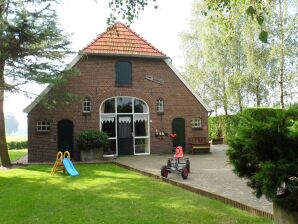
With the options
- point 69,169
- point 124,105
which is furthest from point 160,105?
point 69,169

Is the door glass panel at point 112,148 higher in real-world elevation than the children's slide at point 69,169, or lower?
higher

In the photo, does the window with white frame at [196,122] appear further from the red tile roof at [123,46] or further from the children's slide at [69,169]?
the children's slide at [69,169]

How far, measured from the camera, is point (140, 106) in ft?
76.0

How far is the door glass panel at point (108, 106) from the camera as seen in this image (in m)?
22.4

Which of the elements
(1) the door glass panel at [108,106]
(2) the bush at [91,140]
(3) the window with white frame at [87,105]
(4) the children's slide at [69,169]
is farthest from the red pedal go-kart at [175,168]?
(3) the window with white frame at [87,105]

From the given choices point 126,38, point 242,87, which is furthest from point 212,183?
point 242,87

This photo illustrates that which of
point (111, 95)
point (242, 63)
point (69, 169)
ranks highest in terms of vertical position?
point (242, 63)

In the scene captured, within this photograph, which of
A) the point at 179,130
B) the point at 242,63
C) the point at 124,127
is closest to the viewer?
the point at 124,127

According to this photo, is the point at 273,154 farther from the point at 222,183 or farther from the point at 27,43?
the point at 27,43

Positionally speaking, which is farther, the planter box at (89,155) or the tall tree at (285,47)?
the tall tree at (285,47)

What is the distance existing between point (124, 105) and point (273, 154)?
59.4 feet

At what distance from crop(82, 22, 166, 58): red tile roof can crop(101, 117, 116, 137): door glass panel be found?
→ 404 cm

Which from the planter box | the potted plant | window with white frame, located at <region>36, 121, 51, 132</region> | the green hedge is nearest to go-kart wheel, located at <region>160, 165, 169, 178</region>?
the potted plant

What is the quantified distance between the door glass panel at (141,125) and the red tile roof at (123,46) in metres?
3.95
